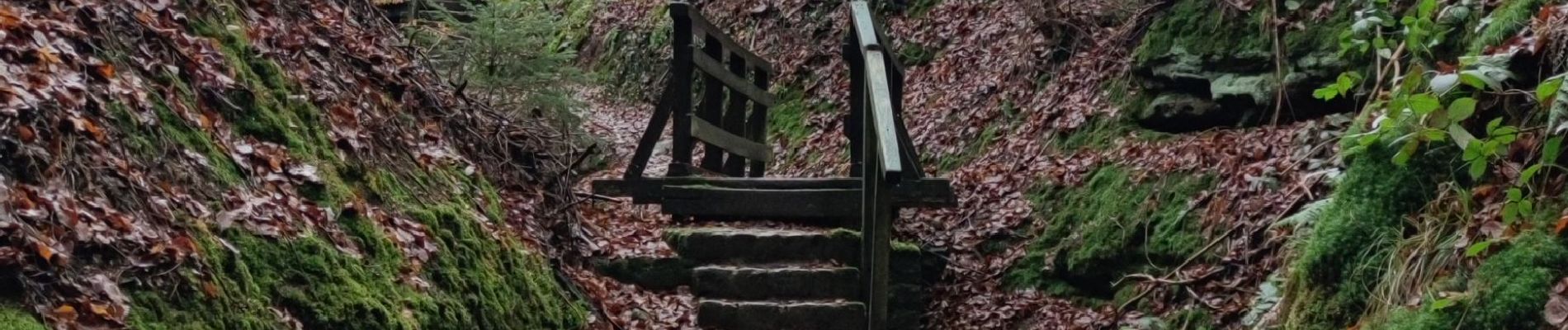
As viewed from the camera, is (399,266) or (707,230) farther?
(707,230)

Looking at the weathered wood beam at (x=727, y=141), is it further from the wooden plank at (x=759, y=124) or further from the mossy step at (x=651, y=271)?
the mossy step at (x=651, y=271)

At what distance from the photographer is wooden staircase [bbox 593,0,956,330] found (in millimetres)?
5852

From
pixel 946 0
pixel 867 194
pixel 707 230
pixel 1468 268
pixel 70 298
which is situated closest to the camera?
pixel 70 298

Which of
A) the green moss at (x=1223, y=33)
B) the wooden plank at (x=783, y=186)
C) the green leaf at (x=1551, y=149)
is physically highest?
the green leaf at (x=1551, y=149)

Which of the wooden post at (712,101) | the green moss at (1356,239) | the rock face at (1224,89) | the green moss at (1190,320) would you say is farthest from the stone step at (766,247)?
the rock face at (1224,89)

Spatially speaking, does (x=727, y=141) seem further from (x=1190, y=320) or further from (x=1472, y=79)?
(x=1472, y=79)

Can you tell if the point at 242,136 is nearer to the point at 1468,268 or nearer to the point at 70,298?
the point at 70,298

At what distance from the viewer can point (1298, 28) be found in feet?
23.2

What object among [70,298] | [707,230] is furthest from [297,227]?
[707,230]

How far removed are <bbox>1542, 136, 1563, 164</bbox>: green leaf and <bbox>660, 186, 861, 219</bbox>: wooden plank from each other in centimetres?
342

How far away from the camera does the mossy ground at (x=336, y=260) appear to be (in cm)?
372

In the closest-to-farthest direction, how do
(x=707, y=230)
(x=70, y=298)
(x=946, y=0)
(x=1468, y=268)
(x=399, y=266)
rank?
(x=70, y=298)
(x=1468, y=268)
(x=399, y=266)
(x=707, y=230)
(x=946, y=0)

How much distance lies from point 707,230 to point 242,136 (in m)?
2.34

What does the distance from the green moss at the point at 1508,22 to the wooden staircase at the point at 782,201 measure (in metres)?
2.20
